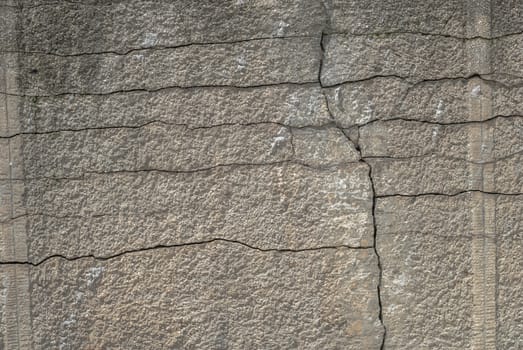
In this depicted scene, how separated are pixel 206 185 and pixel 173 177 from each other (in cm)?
10

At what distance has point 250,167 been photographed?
67.1 inches

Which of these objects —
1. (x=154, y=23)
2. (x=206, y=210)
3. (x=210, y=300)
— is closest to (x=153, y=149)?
(x=206, y=210)

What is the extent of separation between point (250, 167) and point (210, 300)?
1.29 feet

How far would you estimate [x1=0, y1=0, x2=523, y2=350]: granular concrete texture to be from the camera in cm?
169

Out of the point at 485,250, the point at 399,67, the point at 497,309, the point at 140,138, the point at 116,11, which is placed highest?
the point at 116,11

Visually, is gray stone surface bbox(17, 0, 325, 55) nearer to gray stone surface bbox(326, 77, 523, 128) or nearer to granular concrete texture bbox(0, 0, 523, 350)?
granular concrete texture bbox(0, 0, 523, 350)

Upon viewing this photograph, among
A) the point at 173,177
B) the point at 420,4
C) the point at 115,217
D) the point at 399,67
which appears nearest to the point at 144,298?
the point at 115,217

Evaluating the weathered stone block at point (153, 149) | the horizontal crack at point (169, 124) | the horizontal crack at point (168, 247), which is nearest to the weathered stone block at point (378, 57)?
the horizontal crack at point (169, 124)

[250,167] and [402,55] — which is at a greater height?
[402,55]

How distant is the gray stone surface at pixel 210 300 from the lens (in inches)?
67.1

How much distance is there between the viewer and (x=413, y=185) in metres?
1.71

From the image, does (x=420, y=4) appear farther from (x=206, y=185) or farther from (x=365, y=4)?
(x=206, y=185)

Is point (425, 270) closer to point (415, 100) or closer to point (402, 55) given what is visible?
point (415, 100)

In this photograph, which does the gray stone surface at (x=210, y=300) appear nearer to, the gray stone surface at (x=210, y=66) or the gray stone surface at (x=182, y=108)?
the gray stone surface at (x=182, y=108)
